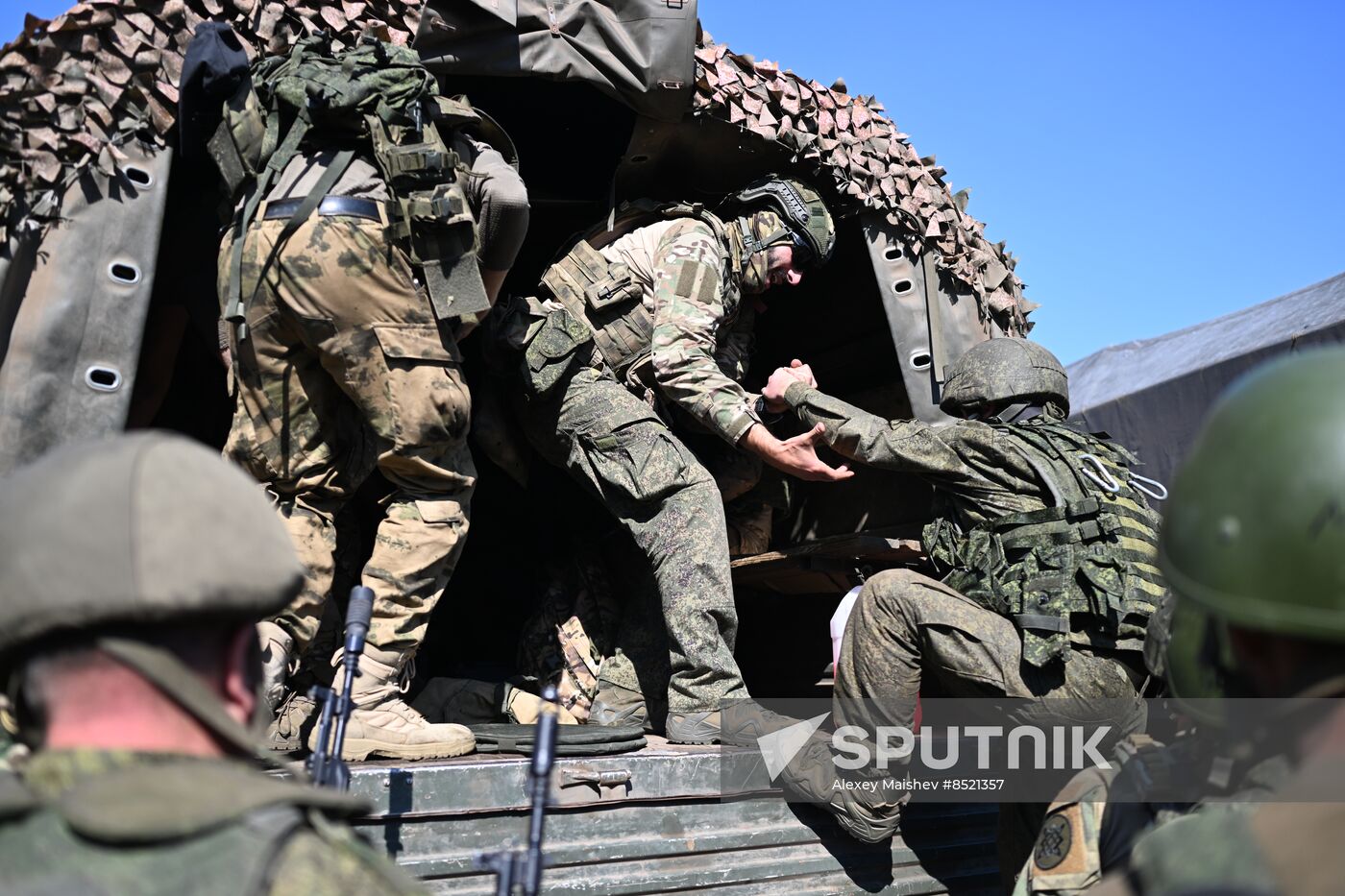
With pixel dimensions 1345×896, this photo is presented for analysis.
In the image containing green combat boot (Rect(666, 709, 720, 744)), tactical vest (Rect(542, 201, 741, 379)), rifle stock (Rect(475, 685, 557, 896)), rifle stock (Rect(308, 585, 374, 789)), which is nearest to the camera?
rifle stock (Rect(475, 685, 557, 896))

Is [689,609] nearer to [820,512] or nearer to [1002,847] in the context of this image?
[1002,847]

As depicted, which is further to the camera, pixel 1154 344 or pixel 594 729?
pixel 1154 344

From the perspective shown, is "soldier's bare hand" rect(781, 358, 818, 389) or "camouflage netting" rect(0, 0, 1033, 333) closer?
"camouflage netting" rect(0, 0, 1033, 333)

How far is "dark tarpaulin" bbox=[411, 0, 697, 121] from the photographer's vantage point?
12.8 feet

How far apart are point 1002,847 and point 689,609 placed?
1.22 metres

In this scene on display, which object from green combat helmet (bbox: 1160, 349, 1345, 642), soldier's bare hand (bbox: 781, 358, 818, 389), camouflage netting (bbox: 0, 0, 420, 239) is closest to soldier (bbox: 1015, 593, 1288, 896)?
green combat helmet (bbox: 1160, 349, 1345, 642)

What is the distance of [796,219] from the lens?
475 cm

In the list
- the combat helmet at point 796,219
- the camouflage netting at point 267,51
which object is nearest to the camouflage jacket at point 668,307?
the combat helmet at point 796,219

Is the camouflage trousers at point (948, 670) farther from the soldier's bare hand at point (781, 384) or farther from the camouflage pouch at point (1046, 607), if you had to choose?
the soldier's bare hand at point (781, 384)

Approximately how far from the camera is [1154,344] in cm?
911

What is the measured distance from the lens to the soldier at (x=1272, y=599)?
123 centimetres

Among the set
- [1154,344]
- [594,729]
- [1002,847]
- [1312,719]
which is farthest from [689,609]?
[1154,344]

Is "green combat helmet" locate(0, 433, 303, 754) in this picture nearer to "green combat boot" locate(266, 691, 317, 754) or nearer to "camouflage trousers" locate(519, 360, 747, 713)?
"green combat boot" locate(266, 691, 317, 754)

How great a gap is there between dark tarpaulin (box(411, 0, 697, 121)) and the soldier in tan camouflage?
453mm
